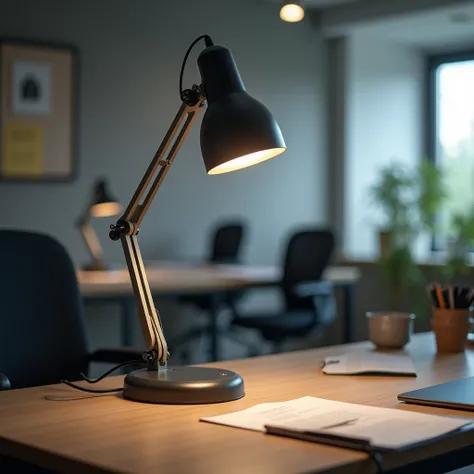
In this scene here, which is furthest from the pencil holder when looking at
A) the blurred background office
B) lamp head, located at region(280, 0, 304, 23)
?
the blurred background office

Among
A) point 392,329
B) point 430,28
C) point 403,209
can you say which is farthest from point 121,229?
point 430,28

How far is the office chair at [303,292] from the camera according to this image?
4.73m

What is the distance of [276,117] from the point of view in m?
6.31

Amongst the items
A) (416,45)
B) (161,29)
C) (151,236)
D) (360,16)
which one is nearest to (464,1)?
(360,16)

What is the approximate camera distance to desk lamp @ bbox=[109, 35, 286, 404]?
4.66ft

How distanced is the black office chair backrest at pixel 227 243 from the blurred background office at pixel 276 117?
9cm

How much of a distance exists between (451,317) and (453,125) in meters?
5.20

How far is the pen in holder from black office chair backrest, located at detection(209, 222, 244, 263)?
3.59 m

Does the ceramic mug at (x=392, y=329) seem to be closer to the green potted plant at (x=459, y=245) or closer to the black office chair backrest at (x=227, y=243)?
the black office chair backrest at (x=227, y=243)

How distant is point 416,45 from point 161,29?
2247mm

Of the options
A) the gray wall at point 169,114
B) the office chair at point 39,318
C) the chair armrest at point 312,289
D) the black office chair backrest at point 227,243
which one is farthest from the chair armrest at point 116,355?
the black office chair backrest at point 227,243

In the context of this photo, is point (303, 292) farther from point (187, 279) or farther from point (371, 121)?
point (371, 121)

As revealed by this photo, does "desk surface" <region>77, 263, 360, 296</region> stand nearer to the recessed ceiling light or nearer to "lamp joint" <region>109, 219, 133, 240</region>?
the recessed ceiling light

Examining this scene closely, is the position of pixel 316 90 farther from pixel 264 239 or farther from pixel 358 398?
pixel 358 398
